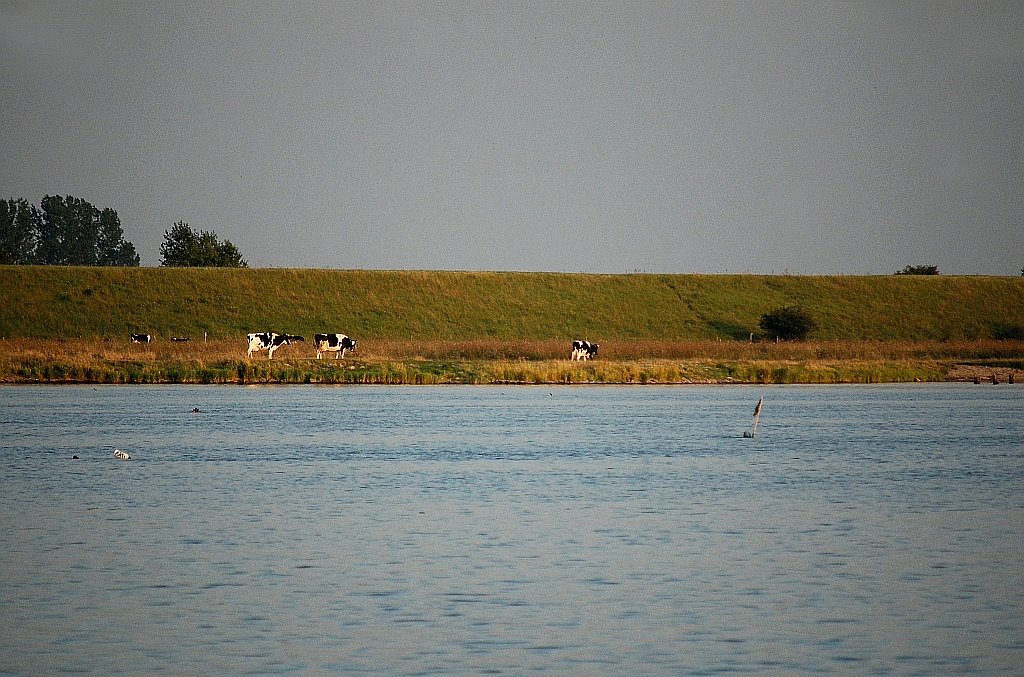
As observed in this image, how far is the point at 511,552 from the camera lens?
18.0 meters

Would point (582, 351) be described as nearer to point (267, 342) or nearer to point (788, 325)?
point (267, 342)

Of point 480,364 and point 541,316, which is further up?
point 541,316

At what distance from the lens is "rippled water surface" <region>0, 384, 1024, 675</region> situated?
12.7 meters

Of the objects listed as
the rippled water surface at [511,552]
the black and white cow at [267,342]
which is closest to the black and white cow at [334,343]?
the black and white cow at [267,342]

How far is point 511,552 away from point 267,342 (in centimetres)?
5718

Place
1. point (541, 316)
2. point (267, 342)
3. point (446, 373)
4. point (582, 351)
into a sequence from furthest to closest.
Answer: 1. point (541, 316)
2. point (582, 351)
3. point (267, 342)
4. point (446, 373)

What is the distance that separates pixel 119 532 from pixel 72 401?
1335 inches

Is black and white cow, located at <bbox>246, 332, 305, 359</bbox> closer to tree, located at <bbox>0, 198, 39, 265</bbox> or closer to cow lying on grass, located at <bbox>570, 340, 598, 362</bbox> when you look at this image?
cow lying on grass, located at <bbox>570, 340, 598, 362</bbox>

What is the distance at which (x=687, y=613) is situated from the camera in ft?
47.1

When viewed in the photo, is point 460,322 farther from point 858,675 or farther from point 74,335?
point 858,675

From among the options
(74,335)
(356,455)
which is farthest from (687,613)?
(74,335)

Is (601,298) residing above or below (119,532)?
above

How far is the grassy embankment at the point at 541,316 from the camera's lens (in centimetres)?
7162

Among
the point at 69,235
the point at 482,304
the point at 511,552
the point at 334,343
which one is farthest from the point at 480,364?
the point at 69,235
